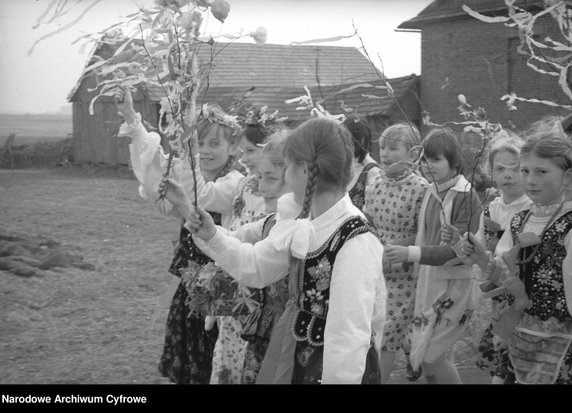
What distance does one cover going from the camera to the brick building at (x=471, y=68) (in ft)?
57.4

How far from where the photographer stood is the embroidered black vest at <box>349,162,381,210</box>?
5285mm

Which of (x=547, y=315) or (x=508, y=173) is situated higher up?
(x=508, y=173)

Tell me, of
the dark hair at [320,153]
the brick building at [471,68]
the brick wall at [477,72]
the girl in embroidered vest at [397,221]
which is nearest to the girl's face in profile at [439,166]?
the girl in embroidered vest at [397,221]

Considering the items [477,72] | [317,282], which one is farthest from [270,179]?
[477,72]

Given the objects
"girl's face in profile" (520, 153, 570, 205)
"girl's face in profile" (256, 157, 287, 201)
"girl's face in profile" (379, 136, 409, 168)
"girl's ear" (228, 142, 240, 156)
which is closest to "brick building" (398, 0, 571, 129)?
"girl's face in profile" (379, 136, 409, 168)

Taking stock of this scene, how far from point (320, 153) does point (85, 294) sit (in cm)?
626

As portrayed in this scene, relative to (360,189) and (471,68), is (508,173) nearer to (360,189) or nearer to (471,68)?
(360,189)

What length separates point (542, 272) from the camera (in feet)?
11.7

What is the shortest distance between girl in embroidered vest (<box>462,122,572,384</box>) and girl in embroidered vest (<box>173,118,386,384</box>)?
80 centimetres

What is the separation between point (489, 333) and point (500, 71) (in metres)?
14.7

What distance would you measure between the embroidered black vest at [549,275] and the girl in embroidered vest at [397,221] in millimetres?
1287
